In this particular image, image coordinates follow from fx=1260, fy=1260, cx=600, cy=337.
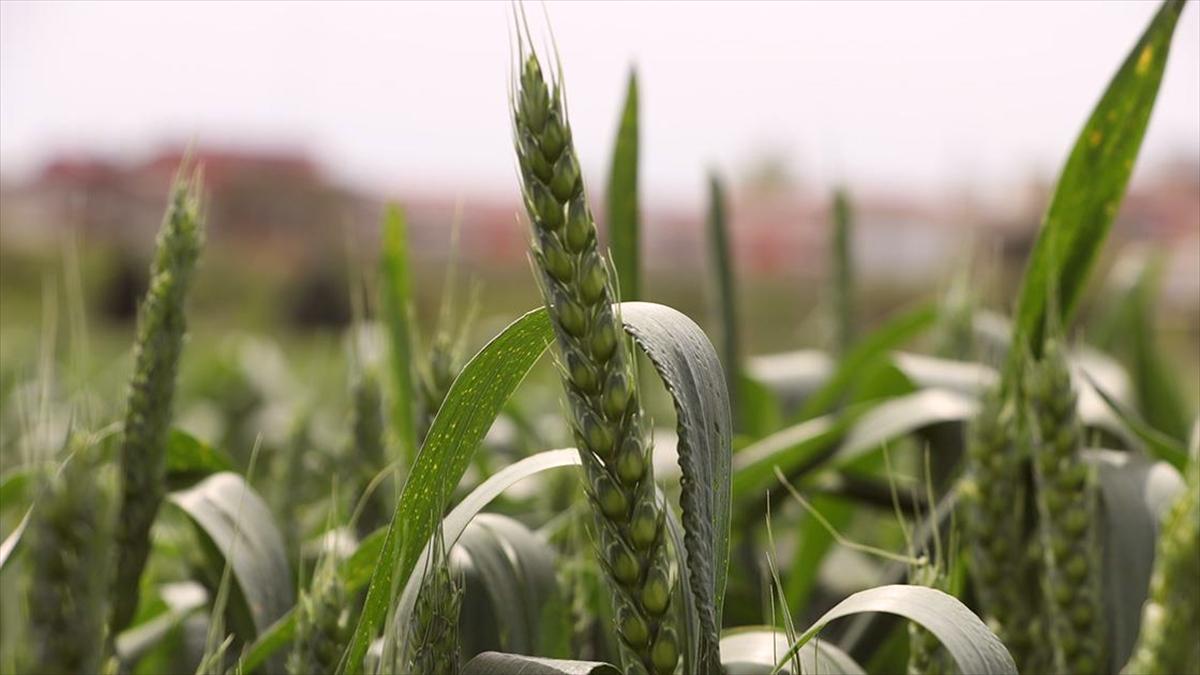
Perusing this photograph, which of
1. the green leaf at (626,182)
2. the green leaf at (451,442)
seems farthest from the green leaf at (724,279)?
the green leaf at (451,442)

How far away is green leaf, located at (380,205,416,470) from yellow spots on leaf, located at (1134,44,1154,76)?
58 centimetres

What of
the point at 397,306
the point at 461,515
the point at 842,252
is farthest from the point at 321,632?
the point at 842,252

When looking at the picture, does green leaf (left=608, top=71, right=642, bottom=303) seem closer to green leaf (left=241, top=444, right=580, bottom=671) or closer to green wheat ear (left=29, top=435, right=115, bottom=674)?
green leaf (left=241, top=444, right=580, bottom=671)

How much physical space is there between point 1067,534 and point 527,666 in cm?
32

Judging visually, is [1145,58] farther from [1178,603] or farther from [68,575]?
[68,575]

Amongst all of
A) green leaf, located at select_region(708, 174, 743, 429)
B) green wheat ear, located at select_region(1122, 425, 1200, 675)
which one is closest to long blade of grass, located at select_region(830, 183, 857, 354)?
green leaf, located at select_region(708, 174, 743, 429)

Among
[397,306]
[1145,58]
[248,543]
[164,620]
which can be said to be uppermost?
[1145,58]

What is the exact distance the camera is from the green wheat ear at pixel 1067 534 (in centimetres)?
67

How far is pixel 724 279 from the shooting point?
1.48m

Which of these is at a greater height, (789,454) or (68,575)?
(68,575)

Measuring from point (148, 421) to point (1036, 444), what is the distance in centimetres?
52

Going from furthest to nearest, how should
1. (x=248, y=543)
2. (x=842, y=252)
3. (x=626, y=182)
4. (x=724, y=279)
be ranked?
(x=842, y=252) → (x=724, y=279) → (x=626, y=182) → (x=248, y=543)

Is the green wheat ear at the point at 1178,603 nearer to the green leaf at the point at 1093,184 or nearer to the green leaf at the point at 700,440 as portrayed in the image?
the green leaf at the point at 700,440

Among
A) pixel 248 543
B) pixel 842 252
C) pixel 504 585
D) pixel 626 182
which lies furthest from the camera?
A: pixel 842 252
